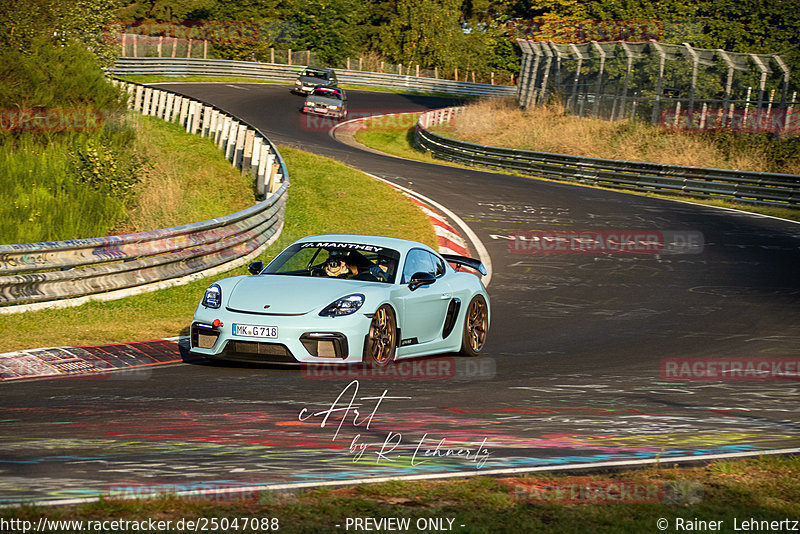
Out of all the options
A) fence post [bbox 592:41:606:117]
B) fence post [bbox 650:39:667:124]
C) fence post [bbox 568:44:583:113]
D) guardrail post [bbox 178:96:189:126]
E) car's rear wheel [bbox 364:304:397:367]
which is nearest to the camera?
car's rear wheel [bbox 364:304:397:367]

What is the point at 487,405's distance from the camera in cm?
759

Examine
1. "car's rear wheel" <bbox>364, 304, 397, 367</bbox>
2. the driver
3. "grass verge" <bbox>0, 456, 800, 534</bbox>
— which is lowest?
"car's rear wheel" <bbox>364, 304, 397, 367</bbox>

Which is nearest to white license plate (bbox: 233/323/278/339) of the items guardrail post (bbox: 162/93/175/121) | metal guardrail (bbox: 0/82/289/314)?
metal guardrail (bbox: 0/82/289/314)

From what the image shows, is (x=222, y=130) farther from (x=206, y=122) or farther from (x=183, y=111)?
(x=183, y=111)

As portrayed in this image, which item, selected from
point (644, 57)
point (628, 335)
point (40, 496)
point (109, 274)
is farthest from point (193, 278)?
point (644, 57)

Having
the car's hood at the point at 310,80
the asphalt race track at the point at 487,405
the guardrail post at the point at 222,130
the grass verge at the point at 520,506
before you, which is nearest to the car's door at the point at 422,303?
the asphalt race track at the point at 487,405

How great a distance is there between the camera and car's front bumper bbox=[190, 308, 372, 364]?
870 centimetres

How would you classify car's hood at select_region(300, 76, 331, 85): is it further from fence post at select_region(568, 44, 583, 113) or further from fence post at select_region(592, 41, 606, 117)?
fence post at select_region(592, 41, 606, 117)

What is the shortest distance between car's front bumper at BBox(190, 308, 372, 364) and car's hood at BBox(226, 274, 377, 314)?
0.12m

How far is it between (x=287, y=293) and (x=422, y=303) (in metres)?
1.53

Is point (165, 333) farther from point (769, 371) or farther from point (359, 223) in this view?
point (359, 223)

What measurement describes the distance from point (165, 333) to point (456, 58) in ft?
250

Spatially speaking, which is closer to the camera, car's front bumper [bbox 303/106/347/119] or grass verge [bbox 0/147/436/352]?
grass verge [bbox 0/147/436/352]

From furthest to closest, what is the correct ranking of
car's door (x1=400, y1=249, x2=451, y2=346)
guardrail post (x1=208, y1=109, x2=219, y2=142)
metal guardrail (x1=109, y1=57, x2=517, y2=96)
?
metal guardrail (x1=109, y1=57, x2=517, y2=96) < guardrail post (x1=208, y1=109, x2=219, y2=142) < car's door (x1=400, y1=249, x2=451, y2=346)
